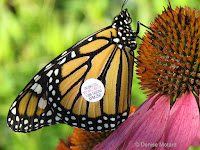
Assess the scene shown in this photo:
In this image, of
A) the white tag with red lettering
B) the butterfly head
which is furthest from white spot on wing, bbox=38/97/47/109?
the butterfly head

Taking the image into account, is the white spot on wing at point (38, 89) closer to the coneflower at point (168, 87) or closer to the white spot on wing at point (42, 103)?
the white spot on wing at point (42, 103)

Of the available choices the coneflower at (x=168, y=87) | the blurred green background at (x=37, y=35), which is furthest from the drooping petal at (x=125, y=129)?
the blurred green background at (x=37, y=35)

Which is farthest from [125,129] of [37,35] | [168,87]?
[37,35]

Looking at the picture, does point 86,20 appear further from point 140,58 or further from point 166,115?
point 166,115

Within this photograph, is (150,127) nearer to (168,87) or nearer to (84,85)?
(168,87)

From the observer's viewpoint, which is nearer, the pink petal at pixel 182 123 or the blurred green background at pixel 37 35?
the pink petal at pixel 182 123

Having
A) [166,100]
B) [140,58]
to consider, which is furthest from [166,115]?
[140,58]

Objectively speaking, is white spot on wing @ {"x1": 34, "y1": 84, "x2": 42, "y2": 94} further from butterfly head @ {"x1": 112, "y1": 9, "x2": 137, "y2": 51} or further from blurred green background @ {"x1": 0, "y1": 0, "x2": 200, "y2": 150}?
blurred green background @ {"x1": 0, "y1": 0, "x2": 200, "y2": 150}
